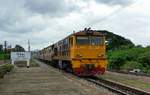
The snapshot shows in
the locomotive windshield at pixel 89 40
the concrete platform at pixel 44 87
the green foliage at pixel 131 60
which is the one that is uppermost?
the locomotive windshield at pixel 89 40

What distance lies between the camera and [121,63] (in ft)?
158

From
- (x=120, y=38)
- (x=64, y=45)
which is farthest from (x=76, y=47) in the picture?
(x=120, y=38)

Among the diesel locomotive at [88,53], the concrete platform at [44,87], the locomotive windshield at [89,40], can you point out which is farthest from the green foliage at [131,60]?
the concrete platform at [44,87]

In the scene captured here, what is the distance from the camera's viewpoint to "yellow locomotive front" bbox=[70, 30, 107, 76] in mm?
29438

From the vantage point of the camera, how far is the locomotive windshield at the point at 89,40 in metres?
30.0

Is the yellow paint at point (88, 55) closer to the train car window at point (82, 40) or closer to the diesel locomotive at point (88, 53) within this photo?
the diesel locomotive at point (88, 53)

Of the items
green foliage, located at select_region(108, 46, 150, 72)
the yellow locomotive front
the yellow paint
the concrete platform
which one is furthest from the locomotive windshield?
green foliage, located at select_region(108, 46, 150, 72)

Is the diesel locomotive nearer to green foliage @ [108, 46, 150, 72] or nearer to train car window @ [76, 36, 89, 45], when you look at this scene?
train car window @ [76, 36, 89, 45]

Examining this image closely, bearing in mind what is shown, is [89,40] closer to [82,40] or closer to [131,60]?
[82,40]

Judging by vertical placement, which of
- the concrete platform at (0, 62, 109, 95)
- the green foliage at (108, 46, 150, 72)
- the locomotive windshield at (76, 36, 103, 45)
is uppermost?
the locomotive windshield at (76, 36, 103, 45)

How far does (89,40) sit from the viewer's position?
98.9ft

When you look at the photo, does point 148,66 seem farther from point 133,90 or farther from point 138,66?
point 133,90

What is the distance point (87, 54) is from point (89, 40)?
111 centimetres

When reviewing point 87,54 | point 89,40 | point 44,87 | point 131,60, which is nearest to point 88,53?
point 87,54
